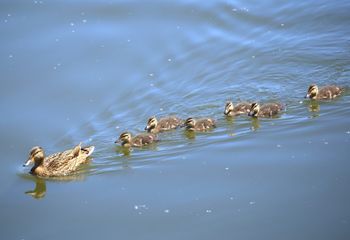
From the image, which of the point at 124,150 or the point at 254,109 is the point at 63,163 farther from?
the point at 254,109

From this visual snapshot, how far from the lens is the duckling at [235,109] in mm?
9484

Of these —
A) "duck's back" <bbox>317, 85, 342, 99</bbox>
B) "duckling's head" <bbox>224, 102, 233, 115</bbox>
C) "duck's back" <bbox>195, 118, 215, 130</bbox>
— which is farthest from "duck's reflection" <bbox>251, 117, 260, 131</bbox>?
"duck's back" <bbox>317, 85, 342, 99</bbox>

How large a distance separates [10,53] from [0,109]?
1.77 metres

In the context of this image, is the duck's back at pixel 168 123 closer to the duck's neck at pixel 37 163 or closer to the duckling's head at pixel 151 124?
the duckling's head at pixel 151 124

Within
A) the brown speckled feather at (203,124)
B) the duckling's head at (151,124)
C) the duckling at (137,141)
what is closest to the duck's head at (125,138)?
the duckling at (137,141)

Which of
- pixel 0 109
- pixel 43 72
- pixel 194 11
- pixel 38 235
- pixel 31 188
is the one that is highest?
pixel 194 11

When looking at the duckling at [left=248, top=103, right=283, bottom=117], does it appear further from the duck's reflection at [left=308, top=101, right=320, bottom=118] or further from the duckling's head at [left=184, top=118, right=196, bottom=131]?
the duckling's head at [left=184, top=118, right=196, bottom=131]

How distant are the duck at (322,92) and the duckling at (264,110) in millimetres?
517

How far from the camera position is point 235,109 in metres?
9.56

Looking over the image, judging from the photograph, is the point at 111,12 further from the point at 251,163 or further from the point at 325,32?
the point at 251,163

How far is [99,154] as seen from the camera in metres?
9.10

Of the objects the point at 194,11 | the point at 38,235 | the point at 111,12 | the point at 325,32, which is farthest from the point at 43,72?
the point at 325,32

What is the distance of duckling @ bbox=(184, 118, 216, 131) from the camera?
30.2 ft

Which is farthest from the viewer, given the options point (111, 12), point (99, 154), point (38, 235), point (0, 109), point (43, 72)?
point (111, 12)
